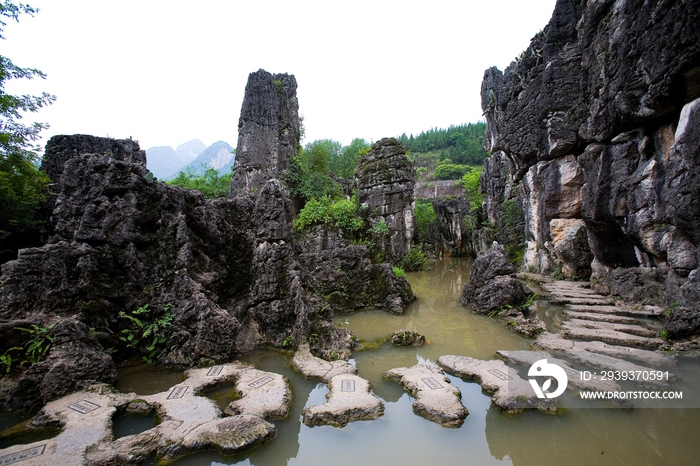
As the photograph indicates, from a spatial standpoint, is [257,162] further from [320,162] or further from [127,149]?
[127,149]

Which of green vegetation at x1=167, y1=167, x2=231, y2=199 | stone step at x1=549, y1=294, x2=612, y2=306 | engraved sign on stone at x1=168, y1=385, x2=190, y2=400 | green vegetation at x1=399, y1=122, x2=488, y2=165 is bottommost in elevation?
engraved sign on stone at x1=168, y1=385, x2=190, y2=400

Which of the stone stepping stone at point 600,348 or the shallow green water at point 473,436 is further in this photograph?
the stone stepping stone at point 600,348

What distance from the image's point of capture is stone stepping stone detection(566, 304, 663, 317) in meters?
7.30

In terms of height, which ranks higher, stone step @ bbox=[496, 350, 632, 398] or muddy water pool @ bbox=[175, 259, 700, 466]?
stone step @ bbox=[496, 350, 632, 398]

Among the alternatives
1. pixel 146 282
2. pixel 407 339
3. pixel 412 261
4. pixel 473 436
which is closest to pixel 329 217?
pixel 412 261

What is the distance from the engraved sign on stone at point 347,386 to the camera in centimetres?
430

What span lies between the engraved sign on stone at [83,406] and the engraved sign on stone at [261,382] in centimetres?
167

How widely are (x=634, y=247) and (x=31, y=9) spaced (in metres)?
18.1

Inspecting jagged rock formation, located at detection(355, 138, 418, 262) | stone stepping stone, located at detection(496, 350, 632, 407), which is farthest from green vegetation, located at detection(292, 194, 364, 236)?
stone stepping stone, located at detection(496, 350, 632, 407)

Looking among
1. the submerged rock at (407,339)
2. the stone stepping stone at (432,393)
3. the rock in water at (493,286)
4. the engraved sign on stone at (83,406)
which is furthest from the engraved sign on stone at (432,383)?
the rock in water at (493,286)

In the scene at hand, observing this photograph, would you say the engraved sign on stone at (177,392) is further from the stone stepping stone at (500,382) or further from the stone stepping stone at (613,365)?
the stone stepping stone at (613,365)

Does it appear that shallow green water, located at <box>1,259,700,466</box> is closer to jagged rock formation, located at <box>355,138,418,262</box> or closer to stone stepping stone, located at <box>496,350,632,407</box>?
stone stepping stone, located at <box>496,350,632,407</box>

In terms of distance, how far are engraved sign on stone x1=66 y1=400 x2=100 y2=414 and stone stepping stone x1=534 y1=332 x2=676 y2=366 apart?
6.63m

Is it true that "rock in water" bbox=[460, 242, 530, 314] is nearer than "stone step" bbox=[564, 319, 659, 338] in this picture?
No
